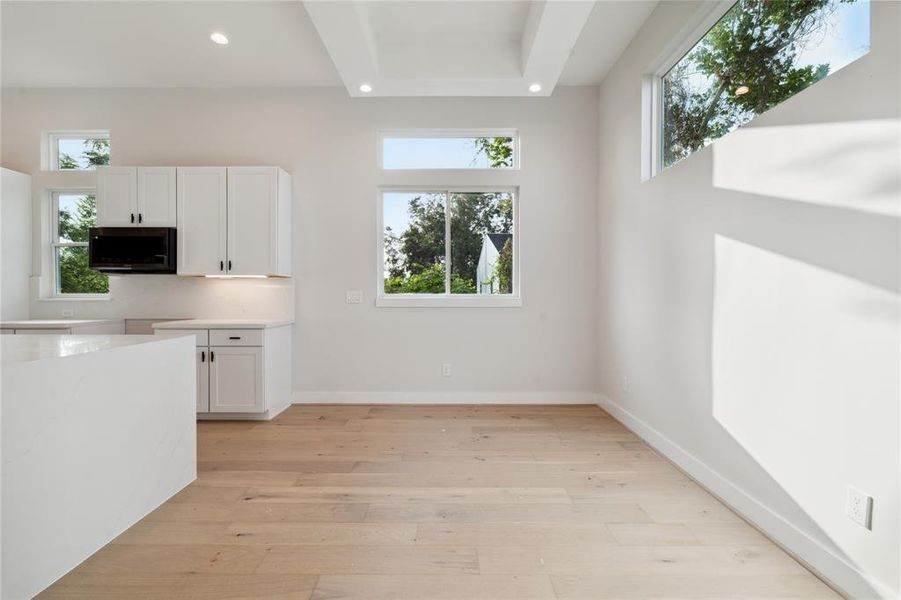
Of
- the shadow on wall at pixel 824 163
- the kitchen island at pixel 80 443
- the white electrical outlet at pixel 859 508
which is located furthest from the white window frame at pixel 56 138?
the white electrical outlet at pixel 859 508

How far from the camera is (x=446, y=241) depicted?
4.10 meters

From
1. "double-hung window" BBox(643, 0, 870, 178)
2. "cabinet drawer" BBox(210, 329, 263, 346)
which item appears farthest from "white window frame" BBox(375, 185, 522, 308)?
"double-hung window" BBox(643, 0, 870, 178)

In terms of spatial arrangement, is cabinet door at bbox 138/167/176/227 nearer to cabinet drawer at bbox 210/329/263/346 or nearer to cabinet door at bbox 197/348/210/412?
cabinet drawer at bbox 210/329/263/346

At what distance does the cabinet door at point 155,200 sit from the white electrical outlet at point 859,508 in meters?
4.78

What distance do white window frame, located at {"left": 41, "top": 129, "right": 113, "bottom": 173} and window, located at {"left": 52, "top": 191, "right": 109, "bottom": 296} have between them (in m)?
0.31

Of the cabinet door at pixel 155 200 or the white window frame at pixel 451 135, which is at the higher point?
the white window frame at pixel 451 135

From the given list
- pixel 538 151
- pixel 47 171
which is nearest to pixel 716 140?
pixel 538 151

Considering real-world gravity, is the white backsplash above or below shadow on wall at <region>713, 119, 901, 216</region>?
below

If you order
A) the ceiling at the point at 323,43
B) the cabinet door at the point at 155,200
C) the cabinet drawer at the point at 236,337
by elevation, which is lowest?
the cabinet drawer at the point at 236,337

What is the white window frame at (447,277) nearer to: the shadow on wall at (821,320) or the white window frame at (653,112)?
the white window frame at (653,112)

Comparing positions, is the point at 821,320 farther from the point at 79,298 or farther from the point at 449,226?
the point at 79,298

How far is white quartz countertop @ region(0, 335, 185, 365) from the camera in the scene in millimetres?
1538

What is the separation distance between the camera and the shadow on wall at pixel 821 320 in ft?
4.46

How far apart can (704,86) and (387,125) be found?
2694 mm
